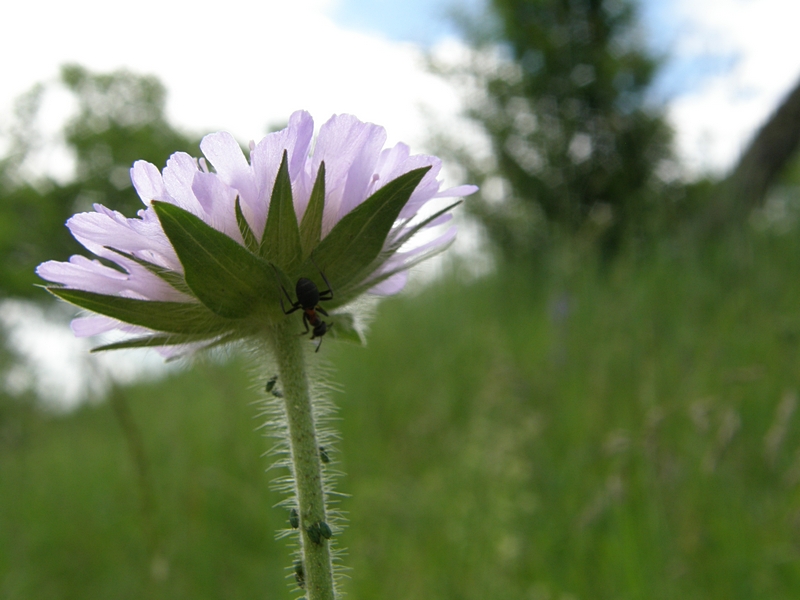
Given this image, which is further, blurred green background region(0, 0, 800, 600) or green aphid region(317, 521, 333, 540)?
blurred green background region(0, 0, 800, 600)

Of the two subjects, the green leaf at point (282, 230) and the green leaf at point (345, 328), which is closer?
the green leaf at point (282, 230)

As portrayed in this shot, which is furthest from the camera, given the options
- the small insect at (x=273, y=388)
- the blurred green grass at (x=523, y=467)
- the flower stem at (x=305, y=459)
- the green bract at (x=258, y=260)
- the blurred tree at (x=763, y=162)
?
the blurred tree at (x=763, y=162)

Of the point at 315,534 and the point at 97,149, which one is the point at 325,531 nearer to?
the point at 315,534

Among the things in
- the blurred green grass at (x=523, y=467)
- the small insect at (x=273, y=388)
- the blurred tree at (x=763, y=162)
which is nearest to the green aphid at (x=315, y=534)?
the small insect at (x=273, y=388)

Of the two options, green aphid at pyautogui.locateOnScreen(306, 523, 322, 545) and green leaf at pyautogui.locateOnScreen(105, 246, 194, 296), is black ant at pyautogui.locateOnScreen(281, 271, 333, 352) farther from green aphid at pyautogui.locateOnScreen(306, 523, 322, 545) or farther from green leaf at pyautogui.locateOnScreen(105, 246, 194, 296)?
green aphid at pyautogui.locateOnScreen(306, 523, 322, 545)

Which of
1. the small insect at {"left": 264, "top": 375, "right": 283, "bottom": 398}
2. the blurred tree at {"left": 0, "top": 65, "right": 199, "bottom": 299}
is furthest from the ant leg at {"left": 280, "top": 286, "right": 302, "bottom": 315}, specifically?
the blurred tree at {"left": 0, "top": 65, "right": 199, "bottom": 299}

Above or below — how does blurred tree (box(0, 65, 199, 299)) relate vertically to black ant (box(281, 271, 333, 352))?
above

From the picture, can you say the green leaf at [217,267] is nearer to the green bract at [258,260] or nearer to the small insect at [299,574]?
the green bract at [258,260]
